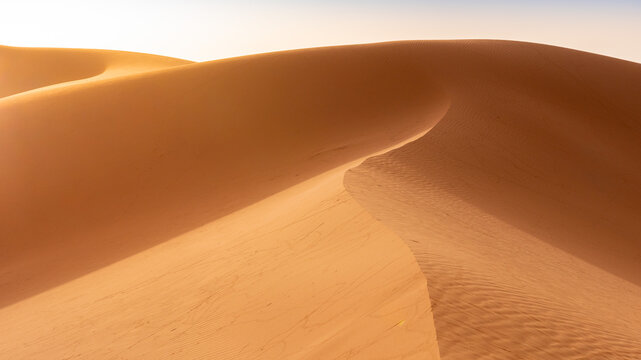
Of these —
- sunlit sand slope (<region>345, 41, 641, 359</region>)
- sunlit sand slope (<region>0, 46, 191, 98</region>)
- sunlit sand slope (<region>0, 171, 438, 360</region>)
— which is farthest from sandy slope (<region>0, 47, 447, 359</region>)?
sunlit sand slope (<region>0, 46, 191, 98</region>)

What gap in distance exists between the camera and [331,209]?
7949 mm

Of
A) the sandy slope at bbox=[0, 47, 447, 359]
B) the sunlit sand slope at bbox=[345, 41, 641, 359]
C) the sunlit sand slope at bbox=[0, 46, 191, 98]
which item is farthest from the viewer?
the sunlit sand slope at bbox=[0, 46, 191, 98]

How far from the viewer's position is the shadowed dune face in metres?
11.4

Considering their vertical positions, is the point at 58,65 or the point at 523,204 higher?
the point at 58,65

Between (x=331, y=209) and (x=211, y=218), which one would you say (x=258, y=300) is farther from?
(x=211, y=218)

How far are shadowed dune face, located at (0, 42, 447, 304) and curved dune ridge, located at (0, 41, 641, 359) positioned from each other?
0.07m

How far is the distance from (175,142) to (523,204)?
8.23 m

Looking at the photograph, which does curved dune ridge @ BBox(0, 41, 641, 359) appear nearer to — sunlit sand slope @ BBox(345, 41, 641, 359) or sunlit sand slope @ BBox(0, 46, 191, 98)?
sunlit sand slope @ BBox(345, 41, 641, 359)

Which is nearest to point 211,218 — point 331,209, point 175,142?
point 331,209

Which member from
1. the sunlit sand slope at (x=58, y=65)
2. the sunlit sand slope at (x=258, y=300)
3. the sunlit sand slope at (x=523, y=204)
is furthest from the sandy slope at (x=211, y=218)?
the sunlit sand slope at (x=58, y=65)

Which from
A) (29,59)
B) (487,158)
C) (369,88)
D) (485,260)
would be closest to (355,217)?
(485,260)

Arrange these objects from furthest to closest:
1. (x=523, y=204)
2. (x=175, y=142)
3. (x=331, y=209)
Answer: (x=175, y=142), (x=523, y=204), (x=331, y=209)

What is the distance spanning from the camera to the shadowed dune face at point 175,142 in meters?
11.4

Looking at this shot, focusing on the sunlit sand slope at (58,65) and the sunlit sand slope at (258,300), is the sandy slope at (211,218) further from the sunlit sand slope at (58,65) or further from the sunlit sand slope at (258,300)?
the sunlit sand slope at (58,65)
